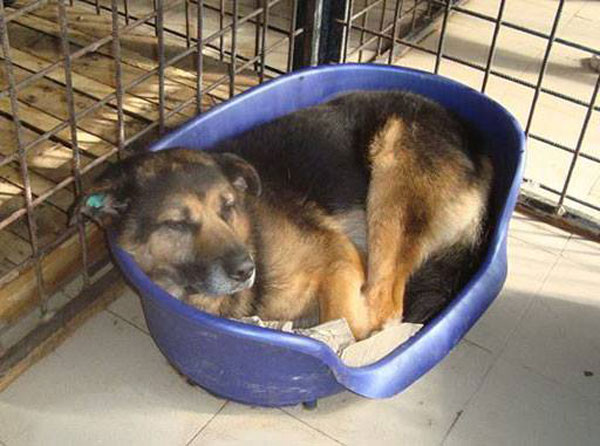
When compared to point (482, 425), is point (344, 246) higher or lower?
higher

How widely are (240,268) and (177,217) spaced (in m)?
0.24

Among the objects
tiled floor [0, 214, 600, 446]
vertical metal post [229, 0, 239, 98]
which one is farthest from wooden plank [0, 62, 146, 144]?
tiled floor [0, 214, 600, 446]

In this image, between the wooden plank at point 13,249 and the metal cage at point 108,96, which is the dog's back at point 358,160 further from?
the wooden plank at point 13,249

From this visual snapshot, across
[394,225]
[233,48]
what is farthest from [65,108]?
[394,225]

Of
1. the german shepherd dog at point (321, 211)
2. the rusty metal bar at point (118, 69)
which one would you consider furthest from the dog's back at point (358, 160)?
the rusty metal bar at point (118, 69)

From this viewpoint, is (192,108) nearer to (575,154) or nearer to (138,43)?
(138,43)

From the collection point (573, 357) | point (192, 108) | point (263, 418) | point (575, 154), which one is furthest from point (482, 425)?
point (192, 108)

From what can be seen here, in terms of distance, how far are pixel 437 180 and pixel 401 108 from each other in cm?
33

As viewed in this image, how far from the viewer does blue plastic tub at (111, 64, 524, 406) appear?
2260 millimetres

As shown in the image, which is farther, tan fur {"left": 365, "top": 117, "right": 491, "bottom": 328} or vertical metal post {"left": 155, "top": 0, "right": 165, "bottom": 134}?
tan fur {"left": 365, "top": 117, "right": 491, "bottom": 328}

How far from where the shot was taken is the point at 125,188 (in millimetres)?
2422

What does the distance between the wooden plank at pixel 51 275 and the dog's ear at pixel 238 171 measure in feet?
2.29

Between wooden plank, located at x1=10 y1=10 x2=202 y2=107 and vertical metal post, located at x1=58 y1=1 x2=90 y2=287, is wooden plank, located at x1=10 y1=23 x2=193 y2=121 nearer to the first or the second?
wooden plank, located at x1=10 y1=10 x2=202 y2=107

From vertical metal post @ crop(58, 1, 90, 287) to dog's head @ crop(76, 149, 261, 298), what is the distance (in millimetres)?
150
